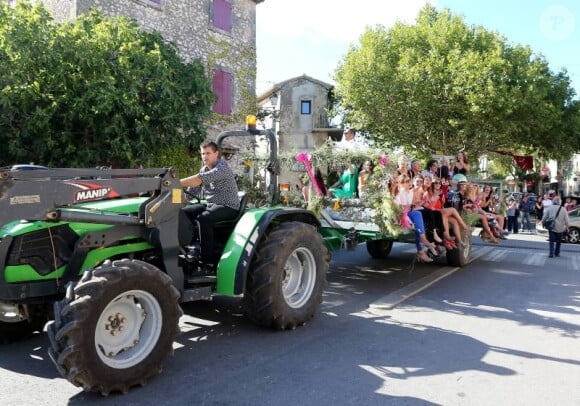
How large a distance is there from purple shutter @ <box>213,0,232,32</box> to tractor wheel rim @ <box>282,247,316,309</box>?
17771mm

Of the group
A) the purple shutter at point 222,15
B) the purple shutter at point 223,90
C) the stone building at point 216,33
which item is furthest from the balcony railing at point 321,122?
the purple shutter at point 222,15

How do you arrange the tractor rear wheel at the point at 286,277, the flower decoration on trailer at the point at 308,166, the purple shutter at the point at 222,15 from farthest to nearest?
the purple shutter at the point at 222,15
the flower decoration on trailer at the point at 308,166
the tractor rear wheel at the point at 286,277

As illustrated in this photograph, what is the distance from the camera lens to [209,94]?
14781 mm

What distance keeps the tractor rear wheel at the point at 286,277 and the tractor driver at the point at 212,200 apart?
18.4 inches

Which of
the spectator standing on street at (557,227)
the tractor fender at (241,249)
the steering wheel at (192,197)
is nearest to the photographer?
the tractor fender at (241,249)

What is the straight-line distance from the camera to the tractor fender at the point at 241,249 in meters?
4.74

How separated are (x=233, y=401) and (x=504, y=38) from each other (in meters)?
25.4

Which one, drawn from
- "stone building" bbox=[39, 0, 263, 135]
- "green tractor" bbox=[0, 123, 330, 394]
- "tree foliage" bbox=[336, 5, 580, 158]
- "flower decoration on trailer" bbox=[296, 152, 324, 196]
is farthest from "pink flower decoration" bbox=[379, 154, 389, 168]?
"tree foliage" bbox=[336, 5, 580, 158]

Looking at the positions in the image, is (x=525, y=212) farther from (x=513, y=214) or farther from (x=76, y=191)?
(x=76, y=191)

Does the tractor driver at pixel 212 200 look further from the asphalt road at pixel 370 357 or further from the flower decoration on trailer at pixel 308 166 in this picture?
the flower decoration on trailer at pixel 308 166

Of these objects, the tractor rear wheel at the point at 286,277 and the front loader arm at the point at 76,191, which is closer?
the front loader arm at the point at 76,191

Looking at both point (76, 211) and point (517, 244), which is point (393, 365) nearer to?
point (76, 211)

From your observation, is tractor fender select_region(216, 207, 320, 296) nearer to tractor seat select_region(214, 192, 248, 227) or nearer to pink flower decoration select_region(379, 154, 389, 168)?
tractor seat select_region(214, 192, 248, 227)

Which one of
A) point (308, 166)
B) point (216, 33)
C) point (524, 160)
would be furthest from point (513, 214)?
point (308, 166)
